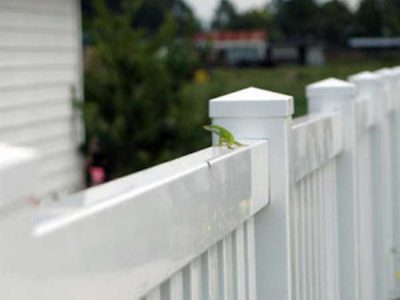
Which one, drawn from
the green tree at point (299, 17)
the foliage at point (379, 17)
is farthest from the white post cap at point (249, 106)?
the green tree at point (299, 17)

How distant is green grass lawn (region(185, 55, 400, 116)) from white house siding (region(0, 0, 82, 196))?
1.31 m

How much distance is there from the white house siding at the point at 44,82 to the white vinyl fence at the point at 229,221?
422 cm

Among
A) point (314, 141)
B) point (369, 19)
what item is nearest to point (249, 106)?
point (314, 141)

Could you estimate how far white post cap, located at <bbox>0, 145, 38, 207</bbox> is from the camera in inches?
→ 44.2

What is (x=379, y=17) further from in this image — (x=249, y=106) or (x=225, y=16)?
(x=249, y=106)

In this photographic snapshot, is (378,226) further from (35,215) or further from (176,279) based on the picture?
(35,215)

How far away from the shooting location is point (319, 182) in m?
3.54

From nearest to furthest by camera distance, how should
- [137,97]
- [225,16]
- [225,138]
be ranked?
[225,138], [137,97], [225,16]

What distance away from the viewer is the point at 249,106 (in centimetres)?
262

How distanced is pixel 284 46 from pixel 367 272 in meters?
60.7

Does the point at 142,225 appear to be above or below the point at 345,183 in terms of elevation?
above

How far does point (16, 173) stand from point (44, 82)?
332 inches

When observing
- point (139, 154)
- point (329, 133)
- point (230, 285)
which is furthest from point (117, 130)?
point (230, 285)

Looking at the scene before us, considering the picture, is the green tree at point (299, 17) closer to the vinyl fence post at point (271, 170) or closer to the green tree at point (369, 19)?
the green tree at point (369, 19)
